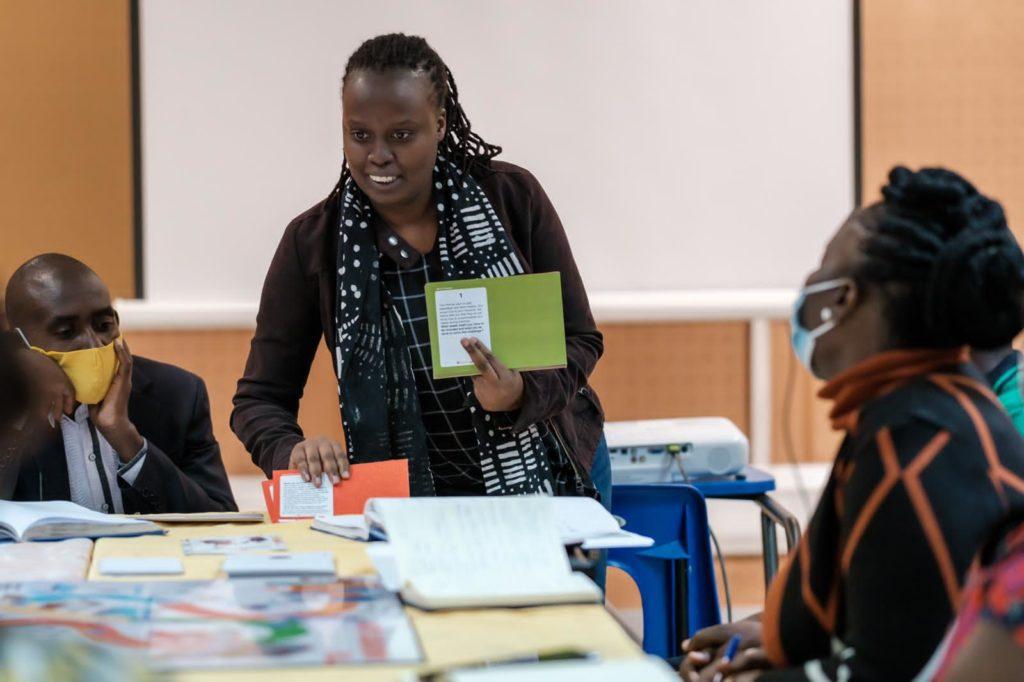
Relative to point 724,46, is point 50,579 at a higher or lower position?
lower

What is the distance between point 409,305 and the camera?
270cm

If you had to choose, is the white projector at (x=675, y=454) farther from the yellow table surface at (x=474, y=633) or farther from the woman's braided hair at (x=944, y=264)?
the woman's braided hair at (x=944, y=264)

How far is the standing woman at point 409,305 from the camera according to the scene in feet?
8.54

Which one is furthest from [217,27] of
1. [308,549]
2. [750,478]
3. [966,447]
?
[966,447]

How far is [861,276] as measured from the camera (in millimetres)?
1699

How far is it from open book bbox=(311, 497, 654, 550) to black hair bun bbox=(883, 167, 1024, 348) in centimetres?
69

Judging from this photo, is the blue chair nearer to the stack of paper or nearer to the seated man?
the stack of paper

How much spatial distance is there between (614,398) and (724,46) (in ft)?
4.69

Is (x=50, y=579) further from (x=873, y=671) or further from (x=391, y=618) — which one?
(x=873, y=671)

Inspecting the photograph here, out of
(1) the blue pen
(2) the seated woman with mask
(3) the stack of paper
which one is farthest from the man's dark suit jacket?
(2) the seated woman with mask

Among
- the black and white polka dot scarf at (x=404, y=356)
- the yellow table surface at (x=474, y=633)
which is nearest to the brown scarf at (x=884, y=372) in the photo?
the yellow table surface at (x=474, y=633)

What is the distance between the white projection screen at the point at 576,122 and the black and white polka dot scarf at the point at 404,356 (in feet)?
7.71

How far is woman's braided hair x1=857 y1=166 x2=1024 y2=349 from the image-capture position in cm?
160

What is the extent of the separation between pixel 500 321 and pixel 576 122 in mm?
2688
